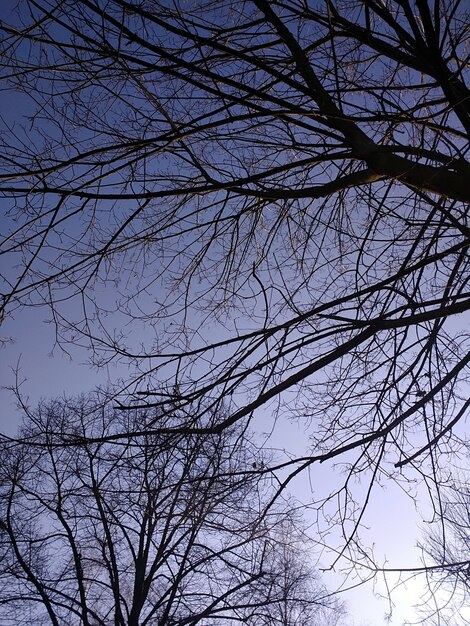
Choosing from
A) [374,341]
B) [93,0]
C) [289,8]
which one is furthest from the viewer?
[374,341]

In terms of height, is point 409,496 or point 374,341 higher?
point 374,341

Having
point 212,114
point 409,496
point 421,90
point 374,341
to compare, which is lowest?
point 409,496

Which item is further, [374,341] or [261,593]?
[261,593]

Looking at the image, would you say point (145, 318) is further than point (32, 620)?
No

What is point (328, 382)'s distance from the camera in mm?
3979

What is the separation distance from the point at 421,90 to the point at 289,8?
103cm

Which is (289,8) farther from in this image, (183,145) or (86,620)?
(86,620)

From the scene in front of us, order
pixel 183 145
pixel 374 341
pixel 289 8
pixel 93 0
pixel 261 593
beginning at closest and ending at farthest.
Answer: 1. pixel 93 0
2. pixel 183 145
3. pixel 289 8
4. pixel 374 341
5. pixel 261 593

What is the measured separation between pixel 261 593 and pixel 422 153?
11.2 meters

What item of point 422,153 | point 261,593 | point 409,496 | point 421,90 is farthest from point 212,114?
point 261,593

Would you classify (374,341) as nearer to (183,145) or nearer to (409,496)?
(409,496)

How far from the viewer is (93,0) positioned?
10.2ft

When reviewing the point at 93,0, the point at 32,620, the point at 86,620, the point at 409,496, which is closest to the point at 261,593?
the point at 86,620

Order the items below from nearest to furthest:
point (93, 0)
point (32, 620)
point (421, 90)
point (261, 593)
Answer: point (93, 0) → point (421, 90) → point (261, 593) → point (32, 620)
